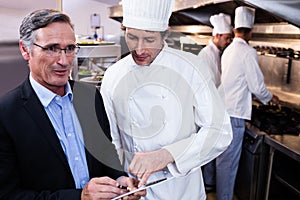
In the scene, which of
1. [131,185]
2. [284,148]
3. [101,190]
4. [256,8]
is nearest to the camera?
[101,190]

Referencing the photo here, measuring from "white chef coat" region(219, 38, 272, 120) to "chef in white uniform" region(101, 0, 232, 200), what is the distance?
1257 millimetres

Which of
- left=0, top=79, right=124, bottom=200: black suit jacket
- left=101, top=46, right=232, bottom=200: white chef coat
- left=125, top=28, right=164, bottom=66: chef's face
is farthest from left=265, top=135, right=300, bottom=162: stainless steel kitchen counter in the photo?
left=0, top=79, right=124, bottom=200: black suit jacket

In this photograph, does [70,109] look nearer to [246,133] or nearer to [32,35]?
[32,35]

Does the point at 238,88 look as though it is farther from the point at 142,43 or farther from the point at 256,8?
the point at 142,43

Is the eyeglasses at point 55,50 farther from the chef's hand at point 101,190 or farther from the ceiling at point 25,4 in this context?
the ceiling at point 25,4

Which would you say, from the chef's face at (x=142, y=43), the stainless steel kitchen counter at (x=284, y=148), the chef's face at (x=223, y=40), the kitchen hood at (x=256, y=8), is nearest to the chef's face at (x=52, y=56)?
the chef's face at (x=142, y=43)

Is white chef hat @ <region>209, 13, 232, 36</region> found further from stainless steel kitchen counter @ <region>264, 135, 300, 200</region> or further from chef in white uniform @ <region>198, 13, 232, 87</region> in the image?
stainless steel kitchen counter @ <region>264, 135, 300, 200</region>

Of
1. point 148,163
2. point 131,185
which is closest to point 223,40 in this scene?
point 148,163

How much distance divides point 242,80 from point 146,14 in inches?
62.8

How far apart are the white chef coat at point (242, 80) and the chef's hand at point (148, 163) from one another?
4.65 feet

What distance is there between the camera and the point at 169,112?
1153 millimetres

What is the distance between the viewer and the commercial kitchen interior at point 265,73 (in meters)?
1.30

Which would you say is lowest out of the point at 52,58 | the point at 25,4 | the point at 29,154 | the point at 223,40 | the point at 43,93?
the point at 29,154

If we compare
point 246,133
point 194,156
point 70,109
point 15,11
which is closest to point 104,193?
point 70,109
